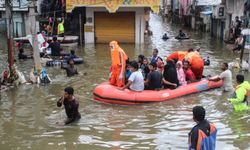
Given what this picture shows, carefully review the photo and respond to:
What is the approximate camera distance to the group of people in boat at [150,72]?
1251cm

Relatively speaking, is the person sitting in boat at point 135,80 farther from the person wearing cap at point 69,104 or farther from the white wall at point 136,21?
the white wall at point 136,21

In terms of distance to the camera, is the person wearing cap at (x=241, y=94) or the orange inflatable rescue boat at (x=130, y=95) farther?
the orange inflatable rescue boat at (x=130, y=95)

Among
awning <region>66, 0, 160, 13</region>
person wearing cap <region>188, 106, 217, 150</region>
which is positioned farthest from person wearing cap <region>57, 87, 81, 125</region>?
awning <region>66, 0, 160, 13</region>

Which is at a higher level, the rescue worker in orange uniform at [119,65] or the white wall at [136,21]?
the white wall at [136,21]

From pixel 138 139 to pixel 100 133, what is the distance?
3.42ft

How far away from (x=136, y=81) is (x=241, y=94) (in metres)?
3.25

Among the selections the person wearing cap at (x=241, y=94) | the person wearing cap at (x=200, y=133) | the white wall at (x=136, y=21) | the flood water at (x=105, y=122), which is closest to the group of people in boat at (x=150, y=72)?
the flood water at (x=105, y=122)

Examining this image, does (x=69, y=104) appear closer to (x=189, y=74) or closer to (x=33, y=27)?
(x=189, y=74)

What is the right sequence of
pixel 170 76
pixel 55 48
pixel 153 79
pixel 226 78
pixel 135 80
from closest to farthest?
pixel 135 80, pixel 153 79, pixel 170 76, pixel 226 78, pixel 55 48

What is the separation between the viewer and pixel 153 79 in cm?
1288

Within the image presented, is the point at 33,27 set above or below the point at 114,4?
below

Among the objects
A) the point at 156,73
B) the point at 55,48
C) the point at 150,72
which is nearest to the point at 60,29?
the point at 55,48

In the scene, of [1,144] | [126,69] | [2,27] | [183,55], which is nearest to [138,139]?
[1,144]

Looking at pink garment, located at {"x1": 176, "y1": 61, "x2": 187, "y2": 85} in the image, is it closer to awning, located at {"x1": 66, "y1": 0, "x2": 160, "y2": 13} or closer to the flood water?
the flood water
